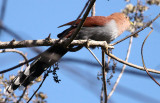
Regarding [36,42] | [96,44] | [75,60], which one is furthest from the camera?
[96,44]

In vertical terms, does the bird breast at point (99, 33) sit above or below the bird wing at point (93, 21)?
below

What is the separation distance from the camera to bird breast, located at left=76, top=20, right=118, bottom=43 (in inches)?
126

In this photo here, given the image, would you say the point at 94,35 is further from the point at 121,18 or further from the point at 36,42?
the point at 36,42

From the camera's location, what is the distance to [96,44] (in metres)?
2.15

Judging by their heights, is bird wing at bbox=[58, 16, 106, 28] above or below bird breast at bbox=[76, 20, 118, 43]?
above

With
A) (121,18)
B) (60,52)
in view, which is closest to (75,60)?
(60,52)

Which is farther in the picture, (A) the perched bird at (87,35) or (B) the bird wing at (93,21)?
(B) the bird wing at (93,21)

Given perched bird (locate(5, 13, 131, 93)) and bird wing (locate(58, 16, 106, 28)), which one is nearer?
perched bird (locate(5, 13, 131, 93))

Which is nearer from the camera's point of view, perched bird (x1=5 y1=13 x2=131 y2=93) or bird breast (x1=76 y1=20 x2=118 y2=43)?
perched bird (x1=5 y1=13 x2=131 y2=93)

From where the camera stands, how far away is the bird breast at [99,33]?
10.5 ft

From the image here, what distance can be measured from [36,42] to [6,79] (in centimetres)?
199

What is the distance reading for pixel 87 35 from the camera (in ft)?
10.5

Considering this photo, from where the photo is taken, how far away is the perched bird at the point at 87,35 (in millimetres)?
2386

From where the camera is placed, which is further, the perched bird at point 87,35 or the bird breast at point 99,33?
the bird breast at point 99,33
